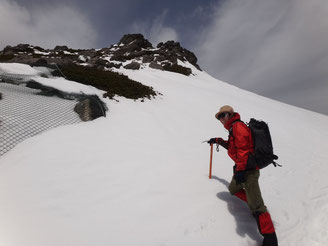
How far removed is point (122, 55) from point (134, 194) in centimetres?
4066

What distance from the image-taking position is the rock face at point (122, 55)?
23.1 m

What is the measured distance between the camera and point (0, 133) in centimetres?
390

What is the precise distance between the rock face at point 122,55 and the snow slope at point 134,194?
16.5m

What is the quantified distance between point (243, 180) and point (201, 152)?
2737 millimetres

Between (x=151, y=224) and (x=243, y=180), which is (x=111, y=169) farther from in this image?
(x=243, y=180)

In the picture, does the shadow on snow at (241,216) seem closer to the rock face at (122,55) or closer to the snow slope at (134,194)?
the snow slope at (134,194)

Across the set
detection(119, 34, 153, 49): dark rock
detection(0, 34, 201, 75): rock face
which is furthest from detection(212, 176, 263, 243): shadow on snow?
detection(119, 34, 153, 49): dark rock

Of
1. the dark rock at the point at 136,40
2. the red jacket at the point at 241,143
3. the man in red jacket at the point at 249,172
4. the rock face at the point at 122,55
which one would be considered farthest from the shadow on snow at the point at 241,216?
the dark rock at the point at 136,40

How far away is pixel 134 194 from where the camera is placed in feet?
10.2

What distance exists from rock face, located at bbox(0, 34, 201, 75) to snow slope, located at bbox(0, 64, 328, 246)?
16.5m

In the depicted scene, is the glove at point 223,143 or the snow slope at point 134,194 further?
the glove at point 223,143

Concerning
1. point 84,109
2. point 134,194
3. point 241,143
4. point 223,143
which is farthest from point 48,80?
point 241,143

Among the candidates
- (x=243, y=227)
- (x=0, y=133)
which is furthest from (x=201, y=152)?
(x=0, y=133)

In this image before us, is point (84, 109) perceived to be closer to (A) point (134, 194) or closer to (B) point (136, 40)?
(A) point (134, 194)
